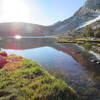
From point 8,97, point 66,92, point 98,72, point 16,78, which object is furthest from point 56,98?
point 98,72

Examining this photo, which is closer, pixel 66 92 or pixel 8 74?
pixel 66 92

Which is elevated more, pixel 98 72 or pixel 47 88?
pixel 47 88

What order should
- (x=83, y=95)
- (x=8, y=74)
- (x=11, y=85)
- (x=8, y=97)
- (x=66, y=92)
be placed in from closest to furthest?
(x=8, y=97), (x=66, y=92), (x=11, y=85), (x=83, y=95), (x=8, y=74)

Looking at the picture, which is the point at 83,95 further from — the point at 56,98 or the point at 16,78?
the point at 16,78

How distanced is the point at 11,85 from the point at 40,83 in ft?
9.20

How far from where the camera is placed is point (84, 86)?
62.6ft

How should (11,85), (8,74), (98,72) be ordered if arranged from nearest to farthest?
1. (11,85)
2. (8,74)
3. (98,72)

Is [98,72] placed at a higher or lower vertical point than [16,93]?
lower

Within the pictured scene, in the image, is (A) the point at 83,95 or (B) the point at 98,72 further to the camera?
(B) the point at 98,72

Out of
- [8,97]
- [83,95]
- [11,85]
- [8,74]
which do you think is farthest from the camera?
[8,74]

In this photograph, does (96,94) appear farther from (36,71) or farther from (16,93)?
(16,93)

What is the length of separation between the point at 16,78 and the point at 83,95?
7515mm

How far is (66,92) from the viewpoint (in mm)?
13648


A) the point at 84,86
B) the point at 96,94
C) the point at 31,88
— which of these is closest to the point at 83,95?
the point at 96,94
